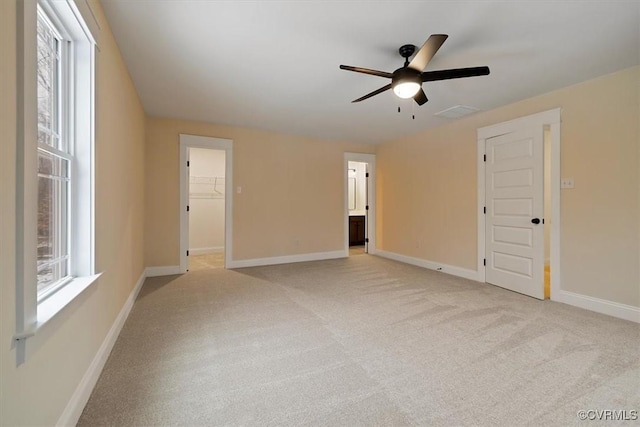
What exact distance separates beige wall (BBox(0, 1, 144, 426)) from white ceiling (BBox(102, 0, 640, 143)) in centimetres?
39

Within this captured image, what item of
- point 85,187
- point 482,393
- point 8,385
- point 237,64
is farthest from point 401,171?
point 8,385

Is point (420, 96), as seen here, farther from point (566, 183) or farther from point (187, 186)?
point (187, 186)

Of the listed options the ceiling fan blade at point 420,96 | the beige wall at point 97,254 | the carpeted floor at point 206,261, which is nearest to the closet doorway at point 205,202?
the carpeted floor at point 206,261

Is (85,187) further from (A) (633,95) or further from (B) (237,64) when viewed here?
(A) (633,95)

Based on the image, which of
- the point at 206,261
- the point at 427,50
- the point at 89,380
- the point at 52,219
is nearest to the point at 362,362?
the point at 89,380

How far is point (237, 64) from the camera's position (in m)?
2.61

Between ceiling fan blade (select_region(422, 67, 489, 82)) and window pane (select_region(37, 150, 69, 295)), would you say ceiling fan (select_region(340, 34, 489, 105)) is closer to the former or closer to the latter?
ceiling fan blade (select_region(422, 67, 489, 82))

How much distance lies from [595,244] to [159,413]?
13.5 feet

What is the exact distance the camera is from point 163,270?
4281 millimetres

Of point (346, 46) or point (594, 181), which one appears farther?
point (594, 181)

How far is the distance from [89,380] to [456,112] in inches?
184
